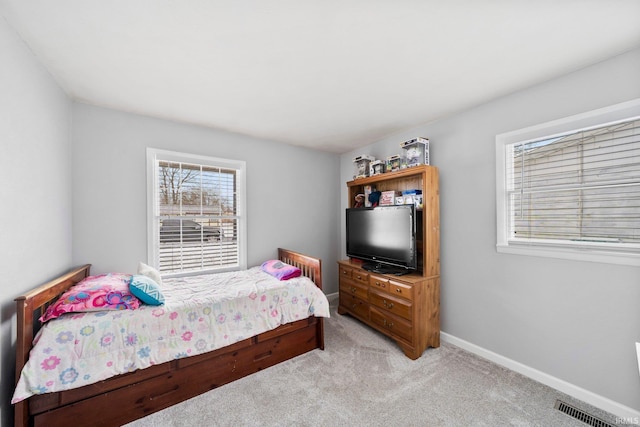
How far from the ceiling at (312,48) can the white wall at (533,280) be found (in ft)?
0.60

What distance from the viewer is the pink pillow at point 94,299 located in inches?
64.3

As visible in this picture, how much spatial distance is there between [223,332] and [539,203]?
2.94 metres

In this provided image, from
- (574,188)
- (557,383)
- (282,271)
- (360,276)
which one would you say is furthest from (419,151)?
(557,383)

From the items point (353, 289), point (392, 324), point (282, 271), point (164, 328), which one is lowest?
point (392, 324)

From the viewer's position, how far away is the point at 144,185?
8.63ft

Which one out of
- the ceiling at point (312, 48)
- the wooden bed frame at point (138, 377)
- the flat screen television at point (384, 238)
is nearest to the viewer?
the ceiling at point (312, 48)

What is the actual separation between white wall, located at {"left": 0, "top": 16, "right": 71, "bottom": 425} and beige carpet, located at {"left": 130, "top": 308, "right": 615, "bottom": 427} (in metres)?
1.15

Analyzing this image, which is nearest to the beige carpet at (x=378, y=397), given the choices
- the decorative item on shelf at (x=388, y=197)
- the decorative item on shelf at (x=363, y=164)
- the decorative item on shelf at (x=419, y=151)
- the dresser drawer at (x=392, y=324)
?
the dresser drawer at (x=392, y=324)

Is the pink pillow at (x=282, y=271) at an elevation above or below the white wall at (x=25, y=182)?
below

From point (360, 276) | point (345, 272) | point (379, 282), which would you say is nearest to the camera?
point (379, 282)

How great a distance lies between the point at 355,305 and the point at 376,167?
5.95 feet

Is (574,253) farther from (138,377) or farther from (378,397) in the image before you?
(138,377)

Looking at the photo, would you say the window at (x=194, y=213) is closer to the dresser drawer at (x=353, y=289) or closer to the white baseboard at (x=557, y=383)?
the dresser drawer at (x=353, y=289)

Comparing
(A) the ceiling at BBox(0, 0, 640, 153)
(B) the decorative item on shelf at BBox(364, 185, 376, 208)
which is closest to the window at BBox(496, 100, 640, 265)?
(A) the ceiling at BBox(0, 0, 640, 153)
